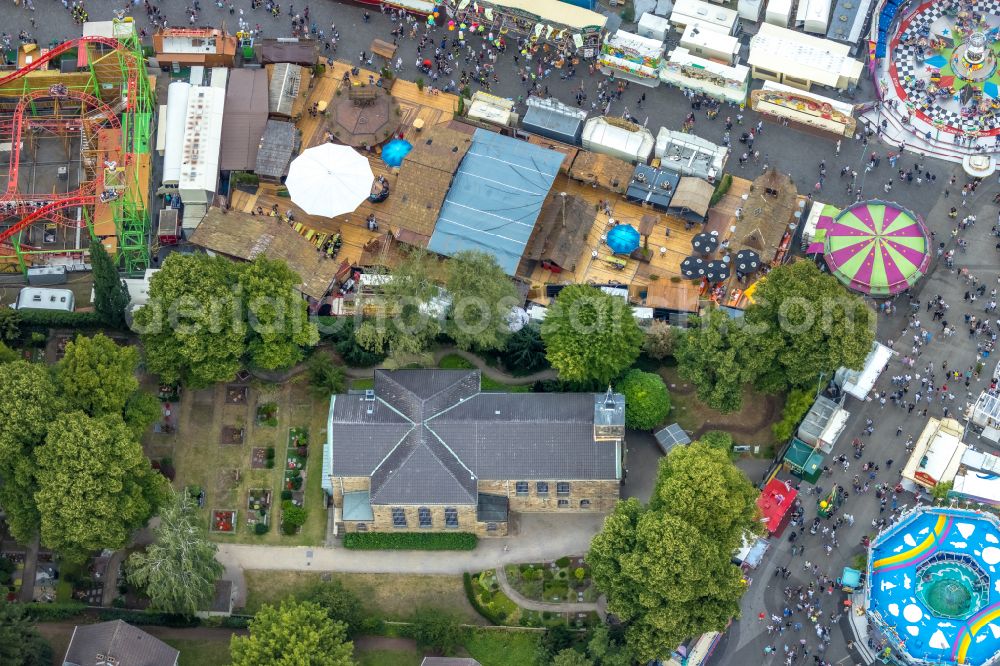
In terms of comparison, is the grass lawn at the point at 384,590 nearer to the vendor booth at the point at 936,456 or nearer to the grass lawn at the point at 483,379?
the grass lawn at the point at 483,379

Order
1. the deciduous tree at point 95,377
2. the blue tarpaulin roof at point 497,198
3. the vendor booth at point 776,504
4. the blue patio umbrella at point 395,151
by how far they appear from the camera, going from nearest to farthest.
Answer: the deciduous tree at point 95,377
the vendor booth at point 776,504
the blue tarpaulin roof at point 497,198
the blue patio umbrella at point 395,151

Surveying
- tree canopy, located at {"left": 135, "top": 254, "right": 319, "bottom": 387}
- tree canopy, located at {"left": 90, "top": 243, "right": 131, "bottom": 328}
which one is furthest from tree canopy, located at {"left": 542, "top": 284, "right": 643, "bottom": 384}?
tree canopy, located at {"left": 90, "top": 243, "right": 131, "bottom": 328}

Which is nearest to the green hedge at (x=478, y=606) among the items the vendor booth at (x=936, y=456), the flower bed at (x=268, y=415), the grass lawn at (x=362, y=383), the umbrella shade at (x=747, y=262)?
the grass lawn at (x=362, y=383)

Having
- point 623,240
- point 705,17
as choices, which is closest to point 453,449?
point 623,240

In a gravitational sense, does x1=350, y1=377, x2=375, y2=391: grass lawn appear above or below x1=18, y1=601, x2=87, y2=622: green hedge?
above

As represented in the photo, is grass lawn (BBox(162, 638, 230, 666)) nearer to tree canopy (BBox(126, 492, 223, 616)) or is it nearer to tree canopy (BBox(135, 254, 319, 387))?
tree canopy (BBox(126, 492, 223, 616))

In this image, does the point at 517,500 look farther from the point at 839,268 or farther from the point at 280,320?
the point at 839,268
